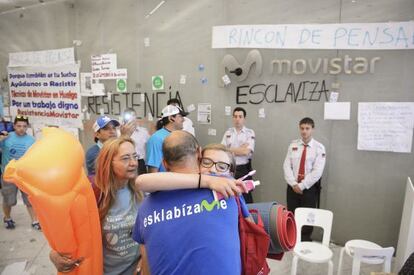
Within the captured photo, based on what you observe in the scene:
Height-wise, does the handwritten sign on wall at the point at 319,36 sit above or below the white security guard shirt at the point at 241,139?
above

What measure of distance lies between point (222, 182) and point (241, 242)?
0.24m

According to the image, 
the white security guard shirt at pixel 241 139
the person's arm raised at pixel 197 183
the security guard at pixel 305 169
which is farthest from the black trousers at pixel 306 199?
the person's arm raised at pixel 197 183

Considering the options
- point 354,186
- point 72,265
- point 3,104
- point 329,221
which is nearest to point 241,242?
point 72,265

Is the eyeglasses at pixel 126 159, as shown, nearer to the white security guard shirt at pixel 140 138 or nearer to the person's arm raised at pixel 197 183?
the person's arm raised at pixel 197 183

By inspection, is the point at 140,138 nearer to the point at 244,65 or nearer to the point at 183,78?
the point at 183,78

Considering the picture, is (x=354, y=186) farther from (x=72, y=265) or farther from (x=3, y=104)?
(x=3, y=104)

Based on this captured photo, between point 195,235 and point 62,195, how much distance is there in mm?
660

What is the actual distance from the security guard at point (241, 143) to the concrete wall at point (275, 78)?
0.54ft

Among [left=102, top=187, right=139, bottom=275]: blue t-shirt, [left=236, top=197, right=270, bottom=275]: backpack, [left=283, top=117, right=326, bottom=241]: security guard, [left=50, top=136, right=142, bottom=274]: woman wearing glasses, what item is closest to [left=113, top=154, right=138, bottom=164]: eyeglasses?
[left=50, top=136, right=142, bottom=274]: woman wearing glasses

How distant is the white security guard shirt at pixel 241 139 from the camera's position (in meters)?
3.96

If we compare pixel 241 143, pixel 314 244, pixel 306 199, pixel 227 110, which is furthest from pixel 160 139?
pixel 306 199

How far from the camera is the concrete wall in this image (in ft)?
11.3

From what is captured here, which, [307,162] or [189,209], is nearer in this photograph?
[189,209]

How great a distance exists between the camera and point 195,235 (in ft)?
3.53
